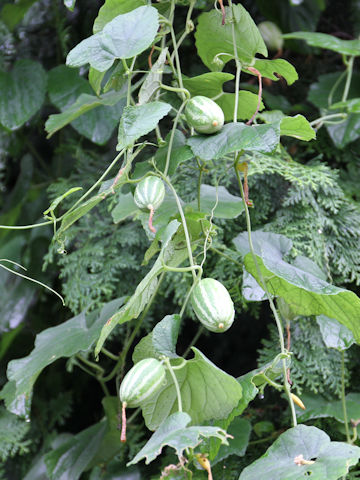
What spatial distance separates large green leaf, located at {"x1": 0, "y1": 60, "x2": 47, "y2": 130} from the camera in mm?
831

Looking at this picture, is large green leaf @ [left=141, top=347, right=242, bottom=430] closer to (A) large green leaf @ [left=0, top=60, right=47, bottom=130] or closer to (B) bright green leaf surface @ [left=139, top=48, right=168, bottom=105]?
(B) bright green leaf surface @ [left=139, top=48, right=168, bottom=105]

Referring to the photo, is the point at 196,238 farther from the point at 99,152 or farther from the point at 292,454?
the point at 99,152

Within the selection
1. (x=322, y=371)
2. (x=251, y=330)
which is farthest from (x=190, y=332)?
(x=322, y=371)

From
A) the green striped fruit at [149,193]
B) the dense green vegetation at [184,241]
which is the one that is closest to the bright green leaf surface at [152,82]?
the dense green vegetation at [184,241]

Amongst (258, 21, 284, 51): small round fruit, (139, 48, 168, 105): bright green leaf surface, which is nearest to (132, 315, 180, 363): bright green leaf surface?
(139, 48, 168, 105): bright green leaf surface

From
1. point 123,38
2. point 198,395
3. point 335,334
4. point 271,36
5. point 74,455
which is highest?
point 123,38

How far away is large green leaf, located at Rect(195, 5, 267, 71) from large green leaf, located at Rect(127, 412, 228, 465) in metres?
0.39

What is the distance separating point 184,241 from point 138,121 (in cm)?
12

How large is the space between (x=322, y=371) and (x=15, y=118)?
1.89ft

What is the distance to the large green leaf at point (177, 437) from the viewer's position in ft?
1.10

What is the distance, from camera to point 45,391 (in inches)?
38.9

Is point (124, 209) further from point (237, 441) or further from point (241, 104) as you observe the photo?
point (237, 441)

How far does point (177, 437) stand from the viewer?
34cm

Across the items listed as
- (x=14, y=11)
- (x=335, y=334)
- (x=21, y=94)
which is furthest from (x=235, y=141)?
(x=14, y=11)
